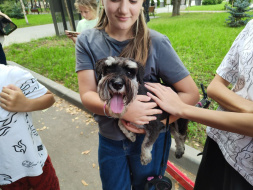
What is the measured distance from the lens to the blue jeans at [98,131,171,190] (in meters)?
1.81

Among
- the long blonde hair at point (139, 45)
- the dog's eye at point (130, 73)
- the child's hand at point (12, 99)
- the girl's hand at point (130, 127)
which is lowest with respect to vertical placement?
the girl's hand at point (130, 127)

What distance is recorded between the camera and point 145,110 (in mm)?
1592

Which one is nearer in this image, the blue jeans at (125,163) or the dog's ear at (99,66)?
the dog's ear at (99,66)

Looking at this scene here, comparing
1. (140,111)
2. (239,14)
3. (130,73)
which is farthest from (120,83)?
(239,14)

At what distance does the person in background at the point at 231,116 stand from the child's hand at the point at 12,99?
1199mm

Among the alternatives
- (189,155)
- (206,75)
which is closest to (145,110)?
(189,155)

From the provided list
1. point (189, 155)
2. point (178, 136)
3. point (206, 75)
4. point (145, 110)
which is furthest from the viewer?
point (206, 75)

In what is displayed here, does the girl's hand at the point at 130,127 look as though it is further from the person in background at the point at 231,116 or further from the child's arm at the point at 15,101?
the child's arm at the point at 15,101

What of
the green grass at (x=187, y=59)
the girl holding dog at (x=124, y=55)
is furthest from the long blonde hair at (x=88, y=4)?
the girl holding dog at (x=124, y=55)

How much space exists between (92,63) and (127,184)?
1.27 meters

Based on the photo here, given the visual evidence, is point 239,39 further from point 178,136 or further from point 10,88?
point 10,88

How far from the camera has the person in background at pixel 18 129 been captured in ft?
5.65

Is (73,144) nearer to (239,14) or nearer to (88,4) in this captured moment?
(88,4)

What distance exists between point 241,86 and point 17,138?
197 cm
